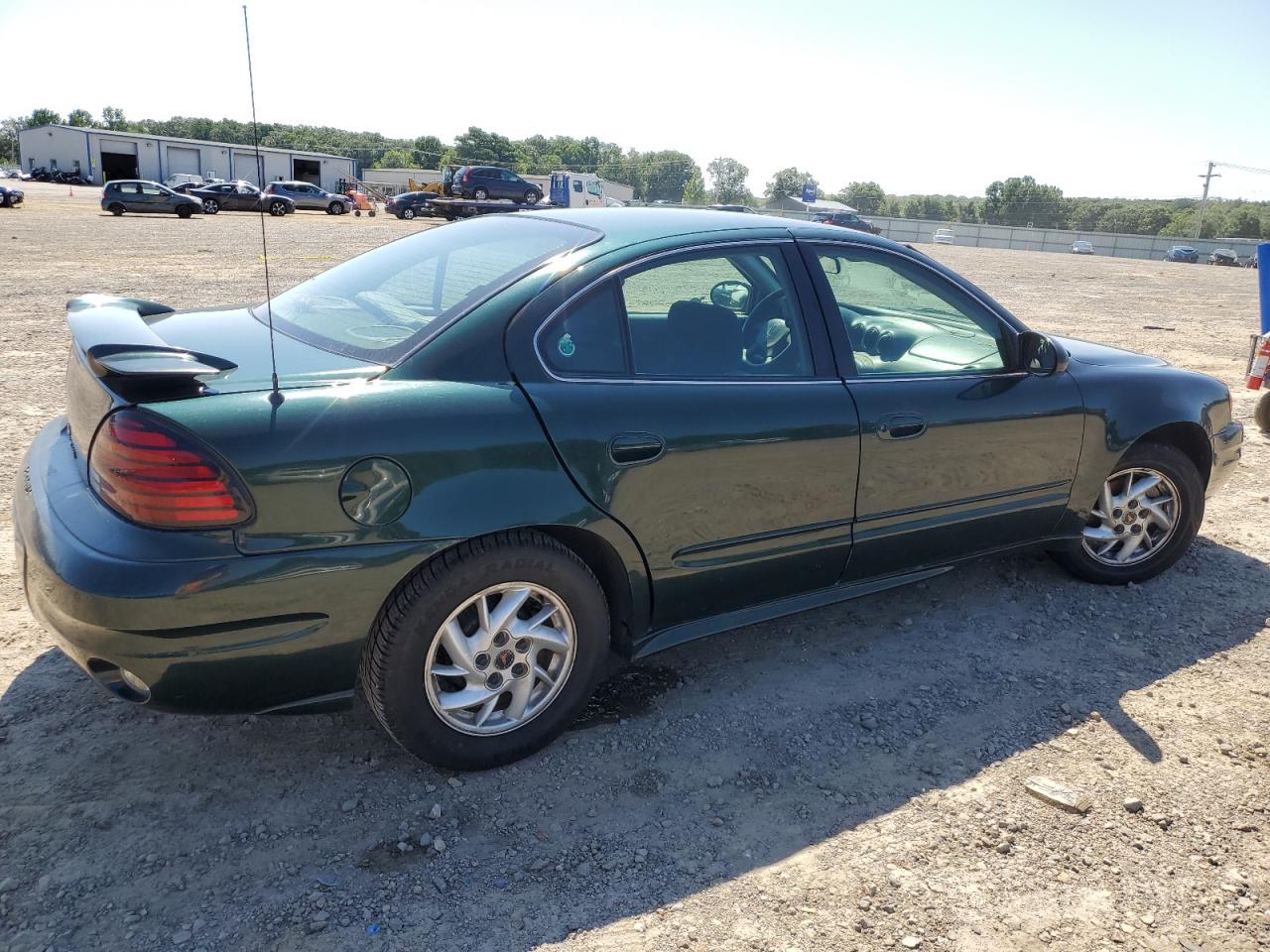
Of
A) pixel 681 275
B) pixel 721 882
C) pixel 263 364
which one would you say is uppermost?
pixel 681 275

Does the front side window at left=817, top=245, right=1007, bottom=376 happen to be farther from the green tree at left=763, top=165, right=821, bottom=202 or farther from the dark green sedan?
the green tree at left=763, top=165, right=821, bottom=202

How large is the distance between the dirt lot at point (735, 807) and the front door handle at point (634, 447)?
3.13 feet

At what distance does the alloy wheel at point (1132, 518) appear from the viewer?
4.17 m

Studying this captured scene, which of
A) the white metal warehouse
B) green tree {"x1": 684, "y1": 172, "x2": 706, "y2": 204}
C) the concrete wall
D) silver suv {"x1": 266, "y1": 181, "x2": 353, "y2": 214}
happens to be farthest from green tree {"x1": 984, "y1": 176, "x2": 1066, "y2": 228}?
silver suv {"x1": 266, "y1": 181, "x2": 353, "y2": 214}

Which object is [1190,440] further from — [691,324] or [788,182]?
[788,182]

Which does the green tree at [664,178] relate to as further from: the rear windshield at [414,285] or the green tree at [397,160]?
the rear windshield at [414,285]

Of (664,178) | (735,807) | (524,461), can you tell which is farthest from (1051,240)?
(524,461)

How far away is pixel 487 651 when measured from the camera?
267 cm

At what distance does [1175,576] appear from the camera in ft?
14.7

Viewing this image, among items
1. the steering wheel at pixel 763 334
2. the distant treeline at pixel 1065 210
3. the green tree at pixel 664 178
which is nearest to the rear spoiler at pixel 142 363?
the steering wheel at pixel 763 334

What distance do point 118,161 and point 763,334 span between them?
78.9m

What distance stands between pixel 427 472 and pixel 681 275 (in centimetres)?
121

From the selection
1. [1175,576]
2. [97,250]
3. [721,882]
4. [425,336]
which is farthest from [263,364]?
[97,250]

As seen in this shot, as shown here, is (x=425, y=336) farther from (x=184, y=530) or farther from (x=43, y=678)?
(x=43, y=678)
